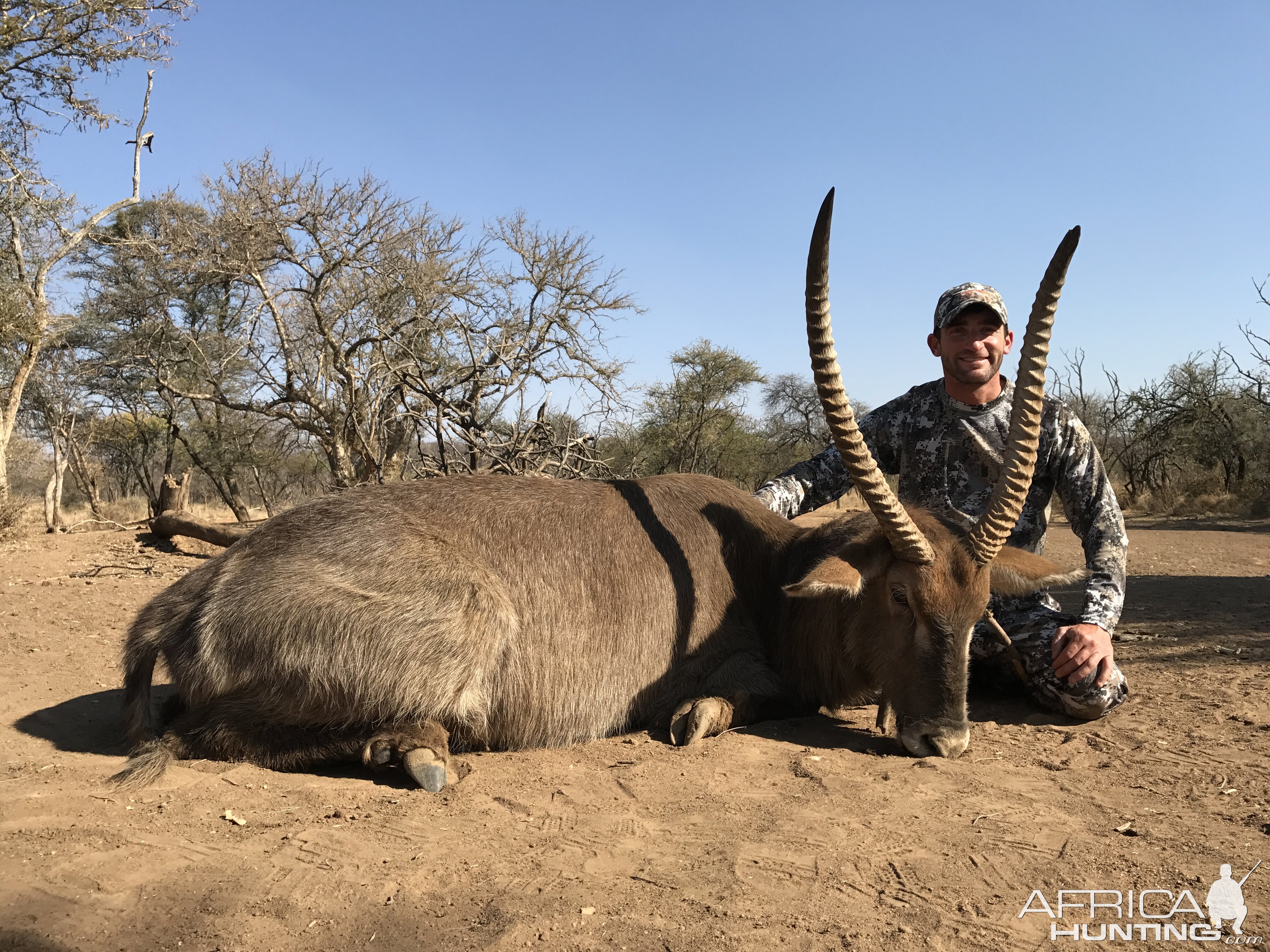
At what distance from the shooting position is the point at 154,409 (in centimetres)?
2414

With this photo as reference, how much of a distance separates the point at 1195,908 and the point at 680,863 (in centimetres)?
141

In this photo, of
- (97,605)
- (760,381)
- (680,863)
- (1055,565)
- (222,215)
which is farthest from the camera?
(760,381)

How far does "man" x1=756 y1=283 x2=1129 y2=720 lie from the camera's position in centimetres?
415

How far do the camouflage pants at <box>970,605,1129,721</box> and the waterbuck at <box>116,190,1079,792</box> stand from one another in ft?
2.05

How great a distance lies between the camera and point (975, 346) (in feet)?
15.6

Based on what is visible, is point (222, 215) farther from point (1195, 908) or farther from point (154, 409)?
point (1195, 908)

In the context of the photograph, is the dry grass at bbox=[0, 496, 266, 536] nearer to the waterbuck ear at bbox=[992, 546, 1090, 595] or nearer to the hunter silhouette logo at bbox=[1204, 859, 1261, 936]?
the waterbuck ear at bbox=[992, 546, 1090, 595]

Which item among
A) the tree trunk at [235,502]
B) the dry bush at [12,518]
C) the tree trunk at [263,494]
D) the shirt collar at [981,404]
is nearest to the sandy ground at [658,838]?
the shirt collar at [981,404]

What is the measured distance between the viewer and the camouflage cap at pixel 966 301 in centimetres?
465

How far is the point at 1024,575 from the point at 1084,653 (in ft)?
1.77

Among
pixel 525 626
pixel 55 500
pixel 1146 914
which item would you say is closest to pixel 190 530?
pixel 55 500

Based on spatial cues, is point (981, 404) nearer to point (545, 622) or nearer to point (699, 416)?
point (545, 622)

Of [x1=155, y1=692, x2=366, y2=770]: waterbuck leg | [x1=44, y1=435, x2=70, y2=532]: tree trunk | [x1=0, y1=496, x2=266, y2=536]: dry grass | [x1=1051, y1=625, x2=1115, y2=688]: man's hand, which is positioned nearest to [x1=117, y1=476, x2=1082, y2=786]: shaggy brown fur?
[x1=155, y1=692, x2=366, y2=770]: waterbuck leg


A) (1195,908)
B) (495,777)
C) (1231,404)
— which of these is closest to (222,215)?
(495,777)
